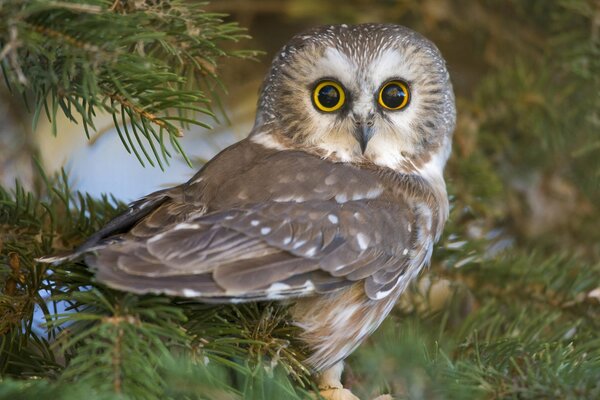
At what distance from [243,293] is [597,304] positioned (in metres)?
1.61

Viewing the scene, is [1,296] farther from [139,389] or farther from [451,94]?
[451,94]

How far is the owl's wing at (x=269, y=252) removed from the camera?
2.29 m

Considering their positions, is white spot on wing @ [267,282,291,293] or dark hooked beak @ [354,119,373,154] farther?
dark hooked beak @ [354,119,373,154]

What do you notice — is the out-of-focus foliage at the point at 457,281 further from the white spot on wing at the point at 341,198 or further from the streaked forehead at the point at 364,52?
the streaked forehead at the point at 364,52

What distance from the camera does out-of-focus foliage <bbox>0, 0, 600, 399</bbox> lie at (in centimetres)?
208

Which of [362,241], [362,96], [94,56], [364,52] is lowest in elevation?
[362,241]

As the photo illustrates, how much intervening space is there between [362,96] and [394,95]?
0.19 meters

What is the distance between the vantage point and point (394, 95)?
11.4 feet

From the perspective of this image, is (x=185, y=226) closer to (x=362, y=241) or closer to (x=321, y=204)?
(x=321, y=204)

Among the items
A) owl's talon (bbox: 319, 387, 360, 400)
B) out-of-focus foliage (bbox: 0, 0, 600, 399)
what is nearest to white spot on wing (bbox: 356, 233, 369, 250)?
out-of-focus foliage (bbox: 0, 0, 600, 399)

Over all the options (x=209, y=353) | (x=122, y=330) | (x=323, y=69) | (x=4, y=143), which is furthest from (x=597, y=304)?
(x=4, y=143)

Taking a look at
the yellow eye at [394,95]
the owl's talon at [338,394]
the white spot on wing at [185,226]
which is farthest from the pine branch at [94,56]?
the owl's talon at [338,394]

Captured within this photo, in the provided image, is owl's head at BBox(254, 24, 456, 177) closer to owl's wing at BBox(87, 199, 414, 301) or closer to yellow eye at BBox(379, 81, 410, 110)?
yellow eye at BBox(379, 81, 410, 110)

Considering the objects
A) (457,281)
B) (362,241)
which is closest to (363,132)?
(362,241)
